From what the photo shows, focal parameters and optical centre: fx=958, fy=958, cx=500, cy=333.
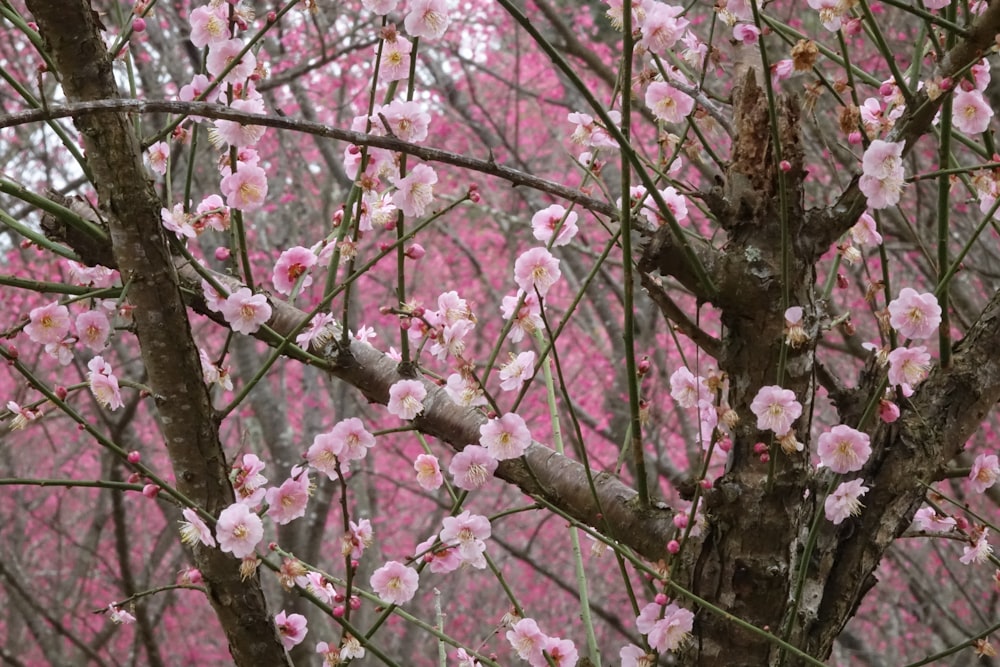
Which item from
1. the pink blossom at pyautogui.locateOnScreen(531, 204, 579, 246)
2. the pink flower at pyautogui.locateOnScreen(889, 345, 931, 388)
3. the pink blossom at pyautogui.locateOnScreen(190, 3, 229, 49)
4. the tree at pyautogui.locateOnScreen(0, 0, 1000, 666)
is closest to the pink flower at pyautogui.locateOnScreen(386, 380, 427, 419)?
the tree at pyautogui.locateOnScreen(0, 0, 1000, 666)

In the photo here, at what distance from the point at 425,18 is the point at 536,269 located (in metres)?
0.49

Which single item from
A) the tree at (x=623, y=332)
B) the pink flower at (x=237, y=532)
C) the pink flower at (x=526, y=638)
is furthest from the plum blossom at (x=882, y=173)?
the pink flower at (x=237, y=532)

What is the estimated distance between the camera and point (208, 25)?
1.86 meters

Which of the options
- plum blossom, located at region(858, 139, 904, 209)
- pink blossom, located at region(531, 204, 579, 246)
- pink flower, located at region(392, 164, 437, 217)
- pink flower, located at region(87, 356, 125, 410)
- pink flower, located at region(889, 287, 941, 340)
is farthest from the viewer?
pink blossom, located at region(531, 204, 579, 246)

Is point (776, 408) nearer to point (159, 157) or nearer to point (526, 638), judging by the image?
point (526, 638)

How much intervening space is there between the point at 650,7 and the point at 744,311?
61cm

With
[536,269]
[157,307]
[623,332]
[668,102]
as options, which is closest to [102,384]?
[157,307]

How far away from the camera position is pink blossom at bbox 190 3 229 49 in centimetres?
186

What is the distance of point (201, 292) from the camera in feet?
6.22

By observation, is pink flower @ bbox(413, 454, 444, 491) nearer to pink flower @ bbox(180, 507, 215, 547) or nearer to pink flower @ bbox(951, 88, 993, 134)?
pink flower @ bbox(180, 507, 215, 547)

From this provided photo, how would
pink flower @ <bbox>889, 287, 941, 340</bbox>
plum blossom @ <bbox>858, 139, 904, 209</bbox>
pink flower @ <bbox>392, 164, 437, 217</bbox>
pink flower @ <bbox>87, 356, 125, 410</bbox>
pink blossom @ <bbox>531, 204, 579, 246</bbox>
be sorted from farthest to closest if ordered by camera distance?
pink blossom @ <bbox>531, 204, 579, 246</bbox>, pink flower @ <bbox>87, 356, 125, 410</bbox>, pink flower @ <bbox>392, 164, 437, 217</bbox>, pink flower @ <bbox>889, 287, 941, 340</bbox>, plum blossom @ <bbox>858, 139, 904, 209</bbox>

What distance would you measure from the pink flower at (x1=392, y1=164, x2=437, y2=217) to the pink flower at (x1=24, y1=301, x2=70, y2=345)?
2.16 feet

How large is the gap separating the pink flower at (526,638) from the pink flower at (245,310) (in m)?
0.76

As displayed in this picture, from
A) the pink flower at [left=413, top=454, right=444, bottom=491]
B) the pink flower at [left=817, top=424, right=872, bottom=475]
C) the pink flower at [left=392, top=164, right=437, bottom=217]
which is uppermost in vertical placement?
the pink flower at [left=392, top=164, right=437, bottom=217]
